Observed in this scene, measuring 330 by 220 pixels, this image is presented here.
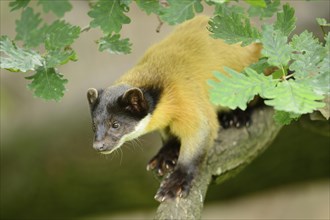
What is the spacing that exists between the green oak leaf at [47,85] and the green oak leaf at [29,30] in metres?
0.42

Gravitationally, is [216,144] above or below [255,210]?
above

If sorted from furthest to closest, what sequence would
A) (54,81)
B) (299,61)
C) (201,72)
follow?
(201,72) → (54,81) → (299,61)

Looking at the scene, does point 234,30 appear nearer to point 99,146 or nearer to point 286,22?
point 286,22

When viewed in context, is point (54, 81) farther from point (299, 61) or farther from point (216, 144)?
point (216, 144)

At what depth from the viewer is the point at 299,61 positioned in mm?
2982

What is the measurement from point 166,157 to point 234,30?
229 cm

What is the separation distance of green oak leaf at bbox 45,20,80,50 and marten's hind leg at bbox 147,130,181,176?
1763 millimetres

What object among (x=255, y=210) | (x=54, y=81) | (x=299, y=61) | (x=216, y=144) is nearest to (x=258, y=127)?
(x=216, y=144)

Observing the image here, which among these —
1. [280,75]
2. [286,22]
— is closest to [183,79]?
[286,22]

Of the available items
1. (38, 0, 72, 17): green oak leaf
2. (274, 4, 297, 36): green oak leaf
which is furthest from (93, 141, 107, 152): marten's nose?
(274, 4, 297, 36): green oak leaf

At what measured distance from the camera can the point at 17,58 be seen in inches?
136

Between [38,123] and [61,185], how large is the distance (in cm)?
88

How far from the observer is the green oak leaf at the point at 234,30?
3.37 m

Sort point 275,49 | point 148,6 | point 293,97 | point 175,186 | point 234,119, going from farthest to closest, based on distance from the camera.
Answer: point 234,119 < point 175,186 < point 148,6 < point 275,49 < point 293,97
